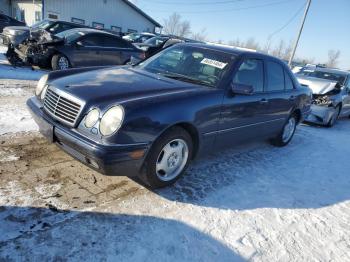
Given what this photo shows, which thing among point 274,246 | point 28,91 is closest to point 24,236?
point 274,246

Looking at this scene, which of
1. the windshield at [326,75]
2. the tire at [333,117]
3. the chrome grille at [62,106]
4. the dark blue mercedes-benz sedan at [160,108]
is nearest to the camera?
the dark blue mercedes-benz sedan at [160,108]

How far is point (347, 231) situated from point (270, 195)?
2.97 feet

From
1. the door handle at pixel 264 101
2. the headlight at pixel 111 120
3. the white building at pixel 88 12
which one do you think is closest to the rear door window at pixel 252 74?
the door handle at pixel 264 101

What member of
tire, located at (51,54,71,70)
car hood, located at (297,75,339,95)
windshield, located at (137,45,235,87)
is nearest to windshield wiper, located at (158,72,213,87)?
windshield, located at (137,45,235,87)

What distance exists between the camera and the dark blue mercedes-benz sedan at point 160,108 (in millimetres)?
3072

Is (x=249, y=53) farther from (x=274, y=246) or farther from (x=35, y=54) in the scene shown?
A: (x=35, y=54)

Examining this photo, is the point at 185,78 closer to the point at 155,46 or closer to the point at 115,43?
the point at 115,43

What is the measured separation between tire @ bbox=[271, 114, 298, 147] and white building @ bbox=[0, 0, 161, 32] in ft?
82.7

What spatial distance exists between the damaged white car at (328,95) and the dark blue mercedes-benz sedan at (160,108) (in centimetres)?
391

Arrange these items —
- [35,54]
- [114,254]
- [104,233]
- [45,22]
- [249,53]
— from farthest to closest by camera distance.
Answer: [45,22], [35,54], [249,53], [104,233], [114,254]

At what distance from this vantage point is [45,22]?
12758 mm

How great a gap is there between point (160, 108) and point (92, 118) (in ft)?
2.23

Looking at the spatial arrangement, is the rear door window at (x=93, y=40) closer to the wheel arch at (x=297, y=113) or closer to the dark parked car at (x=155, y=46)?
the dark parked car at (x=155, y=46)

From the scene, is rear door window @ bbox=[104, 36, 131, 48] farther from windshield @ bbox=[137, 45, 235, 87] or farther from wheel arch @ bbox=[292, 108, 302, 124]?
wheel arch @ bbox=[292, 108, 302, 124]
